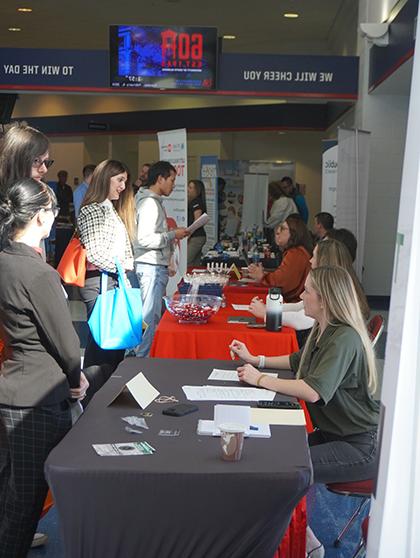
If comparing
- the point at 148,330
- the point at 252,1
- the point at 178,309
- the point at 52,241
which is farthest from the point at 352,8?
the point at 178,309

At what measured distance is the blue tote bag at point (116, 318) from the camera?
455 centimetres

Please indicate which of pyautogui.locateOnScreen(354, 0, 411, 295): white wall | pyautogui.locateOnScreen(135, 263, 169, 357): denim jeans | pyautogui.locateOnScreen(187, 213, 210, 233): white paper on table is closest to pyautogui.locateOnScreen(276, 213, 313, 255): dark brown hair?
pyautogui.locateOnScreen(187, 213, 210, 233): white paper on table

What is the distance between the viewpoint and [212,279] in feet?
17.6

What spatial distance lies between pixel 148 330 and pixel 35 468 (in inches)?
144

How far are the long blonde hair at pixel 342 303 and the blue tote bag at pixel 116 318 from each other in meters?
1.70

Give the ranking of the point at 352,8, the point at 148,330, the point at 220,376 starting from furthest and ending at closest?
the point at 352,8, the point at 148,330, the point at 220,376

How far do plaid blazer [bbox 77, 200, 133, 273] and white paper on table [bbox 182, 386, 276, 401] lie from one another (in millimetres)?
2017

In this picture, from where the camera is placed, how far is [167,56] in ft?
31.2

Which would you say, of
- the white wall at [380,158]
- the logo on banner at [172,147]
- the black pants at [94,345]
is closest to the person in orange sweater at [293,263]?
the black pants at [94,345]

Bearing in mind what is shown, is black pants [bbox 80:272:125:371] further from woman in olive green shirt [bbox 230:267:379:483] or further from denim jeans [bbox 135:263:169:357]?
woman in olive green shirt [bbox 230:267:379:483]

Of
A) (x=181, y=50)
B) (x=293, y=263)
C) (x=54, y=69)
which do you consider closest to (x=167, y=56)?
(x=181, y=50)

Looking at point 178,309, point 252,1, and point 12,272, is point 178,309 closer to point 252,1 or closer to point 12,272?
point 12,272

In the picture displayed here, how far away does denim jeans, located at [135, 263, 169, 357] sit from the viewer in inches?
246

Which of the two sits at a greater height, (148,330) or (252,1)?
(252,1)
